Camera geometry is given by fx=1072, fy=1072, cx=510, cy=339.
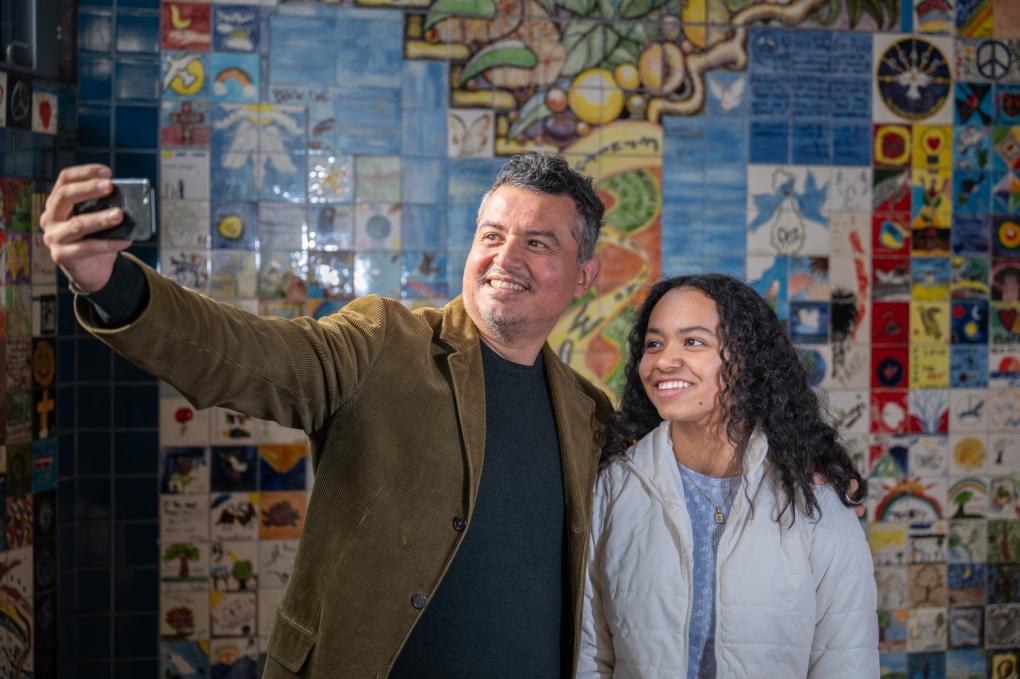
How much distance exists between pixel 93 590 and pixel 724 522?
2.03 meters

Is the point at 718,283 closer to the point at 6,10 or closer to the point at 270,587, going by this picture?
the point at 270,587

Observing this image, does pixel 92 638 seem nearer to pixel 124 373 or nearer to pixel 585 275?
pixel 124 373

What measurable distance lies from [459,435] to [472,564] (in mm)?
213

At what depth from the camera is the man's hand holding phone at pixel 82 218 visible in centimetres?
112

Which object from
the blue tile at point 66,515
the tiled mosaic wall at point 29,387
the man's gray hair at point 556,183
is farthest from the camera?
the blue tile at point 66,515

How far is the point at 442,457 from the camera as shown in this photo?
1.76 m

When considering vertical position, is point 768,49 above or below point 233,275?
above

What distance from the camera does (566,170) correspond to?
2074 mm

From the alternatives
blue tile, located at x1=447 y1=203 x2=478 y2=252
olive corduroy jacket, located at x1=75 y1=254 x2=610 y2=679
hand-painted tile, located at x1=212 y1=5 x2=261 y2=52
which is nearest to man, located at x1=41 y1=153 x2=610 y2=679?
olive corduroy jacket, located at x1=75 y1=254 x2=610 y2=679

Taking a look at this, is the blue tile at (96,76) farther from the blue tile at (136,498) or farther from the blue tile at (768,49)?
the blue tile at (768,49)

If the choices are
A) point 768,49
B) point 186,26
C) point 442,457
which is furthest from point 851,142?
point 442,457

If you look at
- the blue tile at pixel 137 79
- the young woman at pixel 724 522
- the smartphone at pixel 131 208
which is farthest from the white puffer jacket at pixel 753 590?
the blue tile at pixel 137 79

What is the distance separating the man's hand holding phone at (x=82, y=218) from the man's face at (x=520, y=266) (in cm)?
87

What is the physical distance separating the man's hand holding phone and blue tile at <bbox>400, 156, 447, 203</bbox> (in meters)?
2.06
